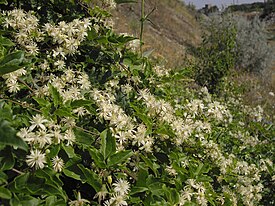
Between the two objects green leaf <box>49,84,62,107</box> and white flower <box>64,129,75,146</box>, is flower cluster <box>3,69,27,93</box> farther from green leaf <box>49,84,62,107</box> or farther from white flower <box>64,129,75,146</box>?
white flower <box>64,129,75,146</box>

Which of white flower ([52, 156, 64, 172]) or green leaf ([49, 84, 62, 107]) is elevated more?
green leaf ([49, 84, 62, 107])

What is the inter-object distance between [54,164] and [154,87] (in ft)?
2.65

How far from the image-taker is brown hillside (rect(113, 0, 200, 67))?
41.2ft

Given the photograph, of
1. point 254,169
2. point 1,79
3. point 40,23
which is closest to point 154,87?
point 40,23

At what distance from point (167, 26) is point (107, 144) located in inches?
699

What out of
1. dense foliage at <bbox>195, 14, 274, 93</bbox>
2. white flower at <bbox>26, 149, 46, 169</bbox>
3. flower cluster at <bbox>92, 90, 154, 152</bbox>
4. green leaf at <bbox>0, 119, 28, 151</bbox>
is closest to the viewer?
green leaf at <bbox>0, 119, 28, 151</bbox>

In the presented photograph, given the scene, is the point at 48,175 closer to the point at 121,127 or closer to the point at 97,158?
the point at 97,158

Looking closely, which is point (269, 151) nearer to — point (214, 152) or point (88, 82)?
point (214, 152)

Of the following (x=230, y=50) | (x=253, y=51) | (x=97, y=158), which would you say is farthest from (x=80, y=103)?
(x=253, y=51)

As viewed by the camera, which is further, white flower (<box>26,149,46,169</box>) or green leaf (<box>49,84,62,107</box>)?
green leaf (<box>49,84,62,107</box>)

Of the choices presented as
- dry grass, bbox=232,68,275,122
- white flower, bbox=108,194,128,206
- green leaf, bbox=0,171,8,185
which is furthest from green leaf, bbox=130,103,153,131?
dry grass, bbox=232,68,275,122

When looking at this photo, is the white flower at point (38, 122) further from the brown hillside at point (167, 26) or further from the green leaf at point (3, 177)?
the brown hillside at point (167, 26)

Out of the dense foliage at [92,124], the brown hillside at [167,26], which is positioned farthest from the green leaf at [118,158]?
the brown hillside at [167,26]

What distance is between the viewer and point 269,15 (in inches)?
1385
